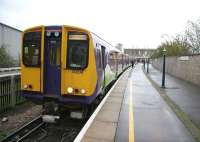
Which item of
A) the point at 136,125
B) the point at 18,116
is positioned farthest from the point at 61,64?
the point at 18,116

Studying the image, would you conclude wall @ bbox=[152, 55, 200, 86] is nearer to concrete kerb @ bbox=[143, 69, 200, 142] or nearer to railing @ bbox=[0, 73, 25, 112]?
concrete kerb @ bbox=[143, 69, 200, 142]

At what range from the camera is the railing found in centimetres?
1161

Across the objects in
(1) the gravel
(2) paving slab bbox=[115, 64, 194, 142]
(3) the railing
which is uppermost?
(3) the railing

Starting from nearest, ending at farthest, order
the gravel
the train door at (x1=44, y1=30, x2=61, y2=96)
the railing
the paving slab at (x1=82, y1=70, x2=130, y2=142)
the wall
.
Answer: the paving slab at (x1=82, y1=70, x2=130, y2=142), the train door at (x1=44, y1=30, x2=61, y2=96), the gravel, the railing, the wall

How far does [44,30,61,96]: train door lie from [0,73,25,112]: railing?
13.2ft

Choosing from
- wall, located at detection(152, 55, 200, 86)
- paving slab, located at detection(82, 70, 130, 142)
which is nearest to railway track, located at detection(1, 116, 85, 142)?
paving slab, located at detection(82, 70, 130, 142)

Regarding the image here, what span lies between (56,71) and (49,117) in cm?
140

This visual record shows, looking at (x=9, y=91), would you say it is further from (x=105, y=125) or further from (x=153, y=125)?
(x=153, y=125)

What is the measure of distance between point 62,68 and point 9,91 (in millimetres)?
5087

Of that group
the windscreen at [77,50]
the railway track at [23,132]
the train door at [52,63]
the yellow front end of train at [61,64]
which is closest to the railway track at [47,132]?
the railway track at [23,132]

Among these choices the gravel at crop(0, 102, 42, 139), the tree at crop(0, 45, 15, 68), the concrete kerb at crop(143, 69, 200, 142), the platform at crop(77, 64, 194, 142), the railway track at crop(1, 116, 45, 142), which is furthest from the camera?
the tree at crop(0, 45, 15, 68)

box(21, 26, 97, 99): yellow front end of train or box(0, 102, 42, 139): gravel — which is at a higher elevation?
box(21, 26, 97, 99): yellow front end of train

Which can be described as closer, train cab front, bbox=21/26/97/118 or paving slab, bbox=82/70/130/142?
paving slab, bbox=82/70/130/142

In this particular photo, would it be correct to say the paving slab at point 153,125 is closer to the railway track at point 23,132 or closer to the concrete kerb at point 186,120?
the concrete kerb at point 186,120
